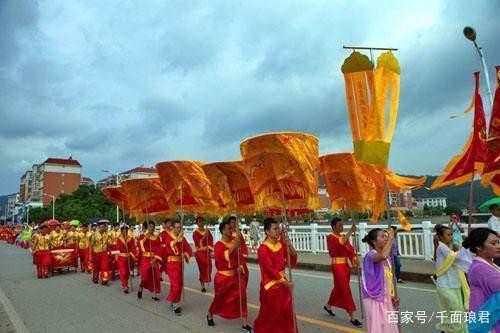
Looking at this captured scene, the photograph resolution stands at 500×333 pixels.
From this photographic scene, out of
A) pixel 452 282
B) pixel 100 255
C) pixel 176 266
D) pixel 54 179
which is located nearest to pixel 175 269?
pixel 176 266

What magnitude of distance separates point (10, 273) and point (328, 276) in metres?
12.5

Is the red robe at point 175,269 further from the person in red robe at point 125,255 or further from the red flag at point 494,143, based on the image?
the red flag at point 494,143

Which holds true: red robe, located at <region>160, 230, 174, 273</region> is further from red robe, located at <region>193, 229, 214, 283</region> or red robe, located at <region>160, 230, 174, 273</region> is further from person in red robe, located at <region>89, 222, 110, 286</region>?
person in red robe, located at <region>89, 222, 110, 286</region>

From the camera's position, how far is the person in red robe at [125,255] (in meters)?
10.8

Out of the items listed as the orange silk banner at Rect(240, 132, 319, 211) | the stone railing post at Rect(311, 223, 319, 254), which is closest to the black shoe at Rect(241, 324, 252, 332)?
the orange silk banner at Rect(240, 132, 319, 211)

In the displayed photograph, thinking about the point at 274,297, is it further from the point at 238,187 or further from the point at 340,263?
the point at 238,187

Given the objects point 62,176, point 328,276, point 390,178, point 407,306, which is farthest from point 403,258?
point 62,176

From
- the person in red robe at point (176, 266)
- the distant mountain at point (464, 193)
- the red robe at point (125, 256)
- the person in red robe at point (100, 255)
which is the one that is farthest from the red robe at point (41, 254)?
the distant mountain at point (464, 193)

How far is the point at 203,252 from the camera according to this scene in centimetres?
1057

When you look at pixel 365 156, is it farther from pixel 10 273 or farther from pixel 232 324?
pixel 10 273

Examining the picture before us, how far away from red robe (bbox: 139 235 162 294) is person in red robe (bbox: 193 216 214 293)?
1.16 metres

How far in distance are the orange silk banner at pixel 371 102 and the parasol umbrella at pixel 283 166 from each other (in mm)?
1004

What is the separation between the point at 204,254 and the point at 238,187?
13.2 ft

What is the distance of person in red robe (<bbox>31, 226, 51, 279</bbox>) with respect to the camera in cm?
1451
